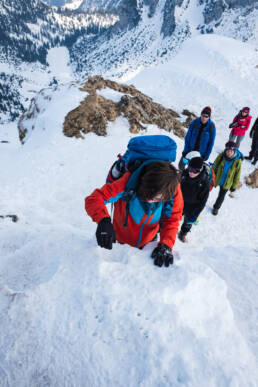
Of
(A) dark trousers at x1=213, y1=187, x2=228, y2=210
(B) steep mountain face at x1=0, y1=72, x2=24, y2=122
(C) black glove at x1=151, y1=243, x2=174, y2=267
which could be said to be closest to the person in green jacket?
(A) dark trousers at x1=213, y1=187, x2=228, y2=210

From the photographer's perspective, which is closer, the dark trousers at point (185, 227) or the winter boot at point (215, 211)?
the dark trousers at point (185, 227)

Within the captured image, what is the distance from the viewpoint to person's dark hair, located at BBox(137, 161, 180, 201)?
2.01m

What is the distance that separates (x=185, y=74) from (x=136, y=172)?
69.4 ft

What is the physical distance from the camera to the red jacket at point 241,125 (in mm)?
9594

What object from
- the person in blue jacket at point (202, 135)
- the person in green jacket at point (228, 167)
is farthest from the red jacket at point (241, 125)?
the person in green jacket at point (228, 167)

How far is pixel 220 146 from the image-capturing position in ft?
42.0

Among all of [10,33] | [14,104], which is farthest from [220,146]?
[10,33]

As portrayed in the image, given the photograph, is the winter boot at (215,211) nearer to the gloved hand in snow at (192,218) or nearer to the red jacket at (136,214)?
the gloved hand in snow at (192,218)

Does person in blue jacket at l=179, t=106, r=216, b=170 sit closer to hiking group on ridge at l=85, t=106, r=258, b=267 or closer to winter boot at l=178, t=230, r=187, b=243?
winter boot at l=178, t=230, r=187, b=243

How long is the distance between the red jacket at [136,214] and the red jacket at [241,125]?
8.90 m

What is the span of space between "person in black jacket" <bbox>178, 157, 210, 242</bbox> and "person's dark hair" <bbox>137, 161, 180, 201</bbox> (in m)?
2.38

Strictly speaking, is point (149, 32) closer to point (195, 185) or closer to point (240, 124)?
point (240, 124)

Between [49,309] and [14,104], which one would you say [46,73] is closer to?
[14,104]

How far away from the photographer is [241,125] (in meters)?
9.84
